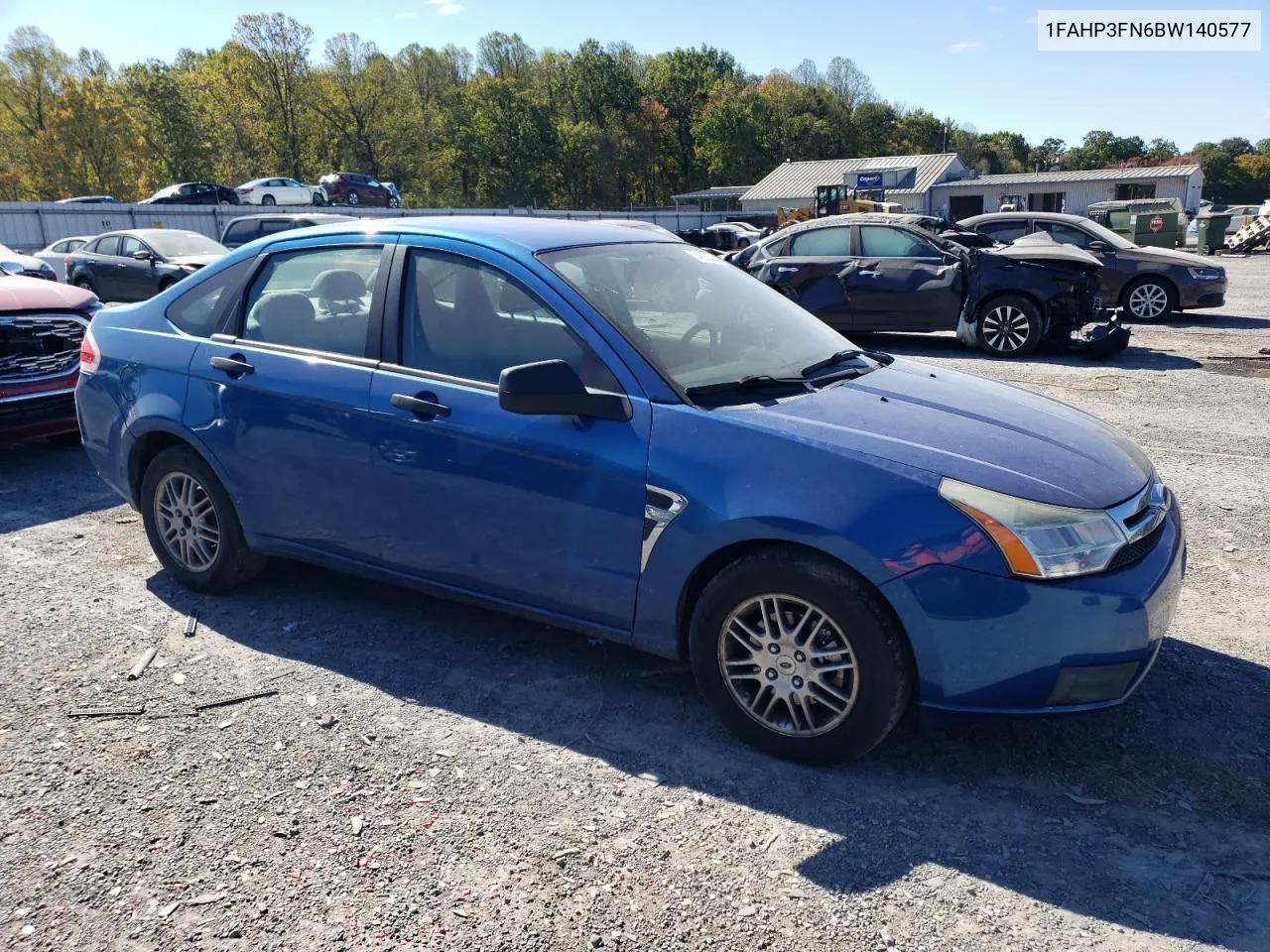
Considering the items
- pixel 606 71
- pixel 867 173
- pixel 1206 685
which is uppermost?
pixel 606 71

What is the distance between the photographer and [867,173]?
63781 millimetres

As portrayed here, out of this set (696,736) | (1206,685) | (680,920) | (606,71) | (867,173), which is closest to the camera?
(680,920)

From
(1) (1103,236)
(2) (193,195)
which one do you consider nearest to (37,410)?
(1) (1103,236)

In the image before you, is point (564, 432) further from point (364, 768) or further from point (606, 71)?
point (606, 71)

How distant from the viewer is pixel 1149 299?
1396 centimetres

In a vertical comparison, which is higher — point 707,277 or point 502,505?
point 707,277

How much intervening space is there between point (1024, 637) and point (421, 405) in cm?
225

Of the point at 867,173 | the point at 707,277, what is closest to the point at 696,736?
the point at 707,277

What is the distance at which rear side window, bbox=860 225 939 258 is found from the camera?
12055 mm

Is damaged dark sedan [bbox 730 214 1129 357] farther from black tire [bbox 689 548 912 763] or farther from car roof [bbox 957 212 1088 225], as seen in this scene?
black tire [bbox 689 548 912 763]

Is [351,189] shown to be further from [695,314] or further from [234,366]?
[695,314]

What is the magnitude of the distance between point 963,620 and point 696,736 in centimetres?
104

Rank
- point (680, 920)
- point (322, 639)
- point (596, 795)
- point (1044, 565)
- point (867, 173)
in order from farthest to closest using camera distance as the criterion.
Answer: point (867, 173) → point (322, 639) → point (596, 795) → point (1044, 565) → point (680, 920)

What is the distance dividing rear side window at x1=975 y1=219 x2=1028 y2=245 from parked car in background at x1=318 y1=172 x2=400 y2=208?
121 feet
